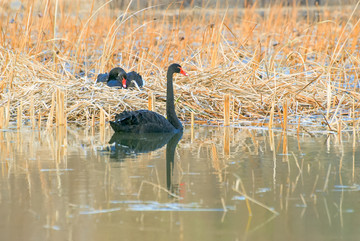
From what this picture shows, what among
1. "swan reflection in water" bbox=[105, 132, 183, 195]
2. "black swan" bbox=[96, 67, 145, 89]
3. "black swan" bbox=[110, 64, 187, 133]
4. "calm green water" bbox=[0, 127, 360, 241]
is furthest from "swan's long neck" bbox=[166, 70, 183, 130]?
"black swan" bbox=[96, 67, 145, 89]

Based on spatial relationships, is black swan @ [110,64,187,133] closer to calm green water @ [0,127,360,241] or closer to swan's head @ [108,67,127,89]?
calm green water @ [0,127,360,241]

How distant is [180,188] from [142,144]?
2.32 meters

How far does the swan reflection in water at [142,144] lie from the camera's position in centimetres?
603

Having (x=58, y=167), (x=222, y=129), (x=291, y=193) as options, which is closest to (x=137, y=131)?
(x=222, y=129)

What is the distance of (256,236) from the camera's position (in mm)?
3590

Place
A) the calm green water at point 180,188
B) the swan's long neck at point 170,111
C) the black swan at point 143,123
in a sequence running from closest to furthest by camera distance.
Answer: the calm green water at point 180,188 < the black swan at point 143,123 < the swan's long neck at point 170,111

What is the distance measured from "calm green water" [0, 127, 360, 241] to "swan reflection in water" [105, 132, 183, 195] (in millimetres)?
15

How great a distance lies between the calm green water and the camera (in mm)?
3727

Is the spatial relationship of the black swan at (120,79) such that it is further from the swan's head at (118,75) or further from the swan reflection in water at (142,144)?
the swan reflection in water at (142,144)

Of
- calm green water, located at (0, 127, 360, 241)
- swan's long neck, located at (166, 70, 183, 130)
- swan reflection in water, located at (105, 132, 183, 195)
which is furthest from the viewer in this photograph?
swan's long neck, located at (166, 70, 183, 130)

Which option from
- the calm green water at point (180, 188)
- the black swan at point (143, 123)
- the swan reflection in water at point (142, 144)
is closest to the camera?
the calm green water at point (180, 188)

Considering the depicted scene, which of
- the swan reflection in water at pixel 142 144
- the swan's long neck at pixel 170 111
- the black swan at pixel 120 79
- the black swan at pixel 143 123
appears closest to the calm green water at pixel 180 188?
the swan reflection in water at pixel 142 144

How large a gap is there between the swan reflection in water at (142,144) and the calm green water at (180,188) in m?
0.02

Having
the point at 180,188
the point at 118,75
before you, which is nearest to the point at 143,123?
the point at 118,75
